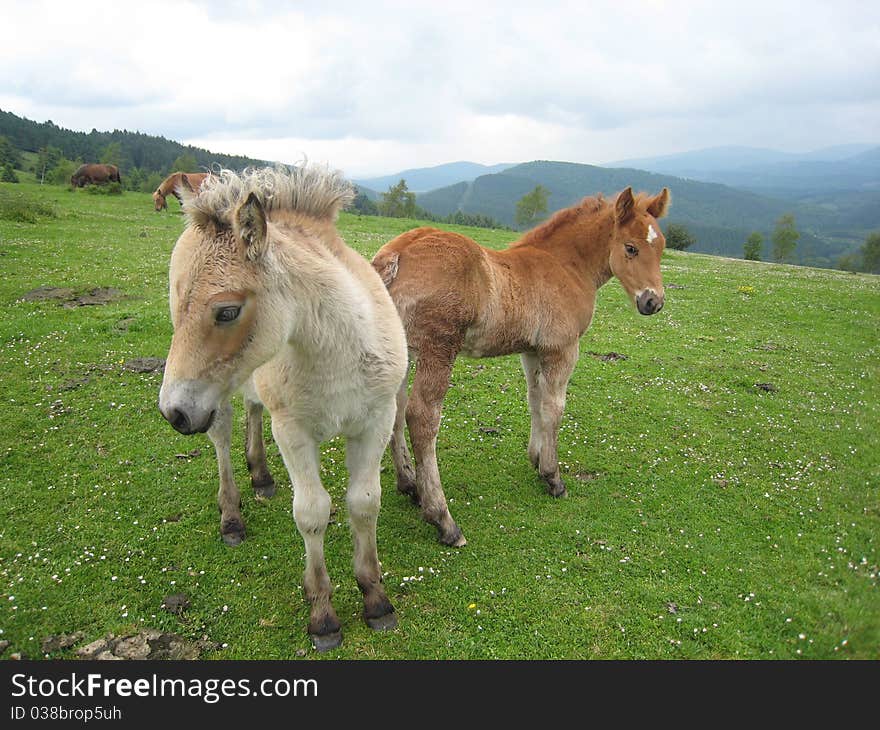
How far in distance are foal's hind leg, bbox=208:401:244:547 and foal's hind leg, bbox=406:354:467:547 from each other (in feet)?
6.44

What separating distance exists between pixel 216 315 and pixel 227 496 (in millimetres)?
3292

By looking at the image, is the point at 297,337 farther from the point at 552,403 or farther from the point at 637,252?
the point at 637,252

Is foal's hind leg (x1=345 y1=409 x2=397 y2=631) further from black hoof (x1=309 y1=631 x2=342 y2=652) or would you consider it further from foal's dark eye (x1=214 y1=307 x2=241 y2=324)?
foal's dark eye (x1=214 y1=307 x2=241 y2=324)

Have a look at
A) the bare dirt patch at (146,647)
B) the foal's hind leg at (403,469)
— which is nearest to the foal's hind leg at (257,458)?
the foal's hind leg at (403,469)

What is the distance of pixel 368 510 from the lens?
170 inches

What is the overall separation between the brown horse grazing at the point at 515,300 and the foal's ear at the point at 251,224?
2397mm

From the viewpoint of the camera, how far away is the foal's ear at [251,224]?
2842 millimetres

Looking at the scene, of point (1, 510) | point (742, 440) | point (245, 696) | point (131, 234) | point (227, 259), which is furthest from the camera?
point (131, 234)

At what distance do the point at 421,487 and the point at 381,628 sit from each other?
161 cm

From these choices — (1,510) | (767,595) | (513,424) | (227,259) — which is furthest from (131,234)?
(767,595)

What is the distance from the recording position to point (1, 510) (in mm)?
5562

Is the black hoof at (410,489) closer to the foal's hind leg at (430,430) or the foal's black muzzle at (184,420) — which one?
the foal's hind leg at (430,430)

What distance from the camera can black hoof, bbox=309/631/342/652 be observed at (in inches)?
162

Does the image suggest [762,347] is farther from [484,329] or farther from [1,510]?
[1,510]
